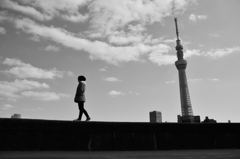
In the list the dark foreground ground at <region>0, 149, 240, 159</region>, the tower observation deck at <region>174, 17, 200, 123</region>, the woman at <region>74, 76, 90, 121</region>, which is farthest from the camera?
the tower observation deck at <region>174, 17, 200, 123</region>

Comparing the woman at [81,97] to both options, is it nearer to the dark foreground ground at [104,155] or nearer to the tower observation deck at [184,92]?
the dark foreground ground at [104,155]

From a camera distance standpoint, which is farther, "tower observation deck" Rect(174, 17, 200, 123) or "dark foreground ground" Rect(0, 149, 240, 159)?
"tower observation deck" Rect(174, 17, 200, 123)

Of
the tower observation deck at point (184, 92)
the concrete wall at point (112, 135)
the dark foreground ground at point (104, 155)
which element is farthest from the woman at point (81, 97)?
the tower observation deck at point (184, 92)

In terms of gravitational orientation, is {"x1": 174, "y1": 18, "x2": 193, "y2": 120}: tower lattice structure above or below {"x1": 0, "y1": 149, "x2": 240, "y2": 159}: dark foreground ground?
above

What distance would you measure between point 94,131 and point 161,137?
2297 millimetres

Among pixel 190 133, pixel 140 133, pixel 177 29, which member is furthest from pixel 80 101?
pixel 177 29

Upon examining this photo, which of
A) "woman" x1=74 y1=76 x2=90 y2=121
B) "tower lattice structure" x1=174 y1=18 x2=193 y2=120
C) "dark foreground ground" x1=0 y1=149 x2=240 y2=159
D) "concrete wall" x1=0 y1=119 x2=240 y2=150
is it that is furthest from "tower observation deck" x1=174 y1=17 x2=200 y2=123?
"dark foreground ground" x1=0 y1=149 x2=240 y2=159

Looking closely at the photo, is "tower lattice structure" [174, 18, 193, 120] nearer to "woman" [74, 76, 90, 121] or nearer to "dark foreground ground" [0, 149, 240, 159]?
"woman" [74, 76, 90, 121]

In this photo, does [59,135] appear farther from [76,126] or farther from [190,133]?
[190,133]

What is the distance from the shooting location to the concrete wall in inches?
276

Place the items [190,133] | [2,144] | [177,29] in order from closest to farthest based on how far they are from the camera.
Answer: [2,144]
[190,133]
[177,29]

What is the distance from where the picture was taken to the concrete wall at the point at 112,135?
7.01 metres

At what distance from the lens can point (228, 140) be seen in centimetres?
921

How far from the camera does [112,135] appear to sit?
311 inches
